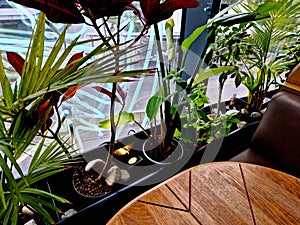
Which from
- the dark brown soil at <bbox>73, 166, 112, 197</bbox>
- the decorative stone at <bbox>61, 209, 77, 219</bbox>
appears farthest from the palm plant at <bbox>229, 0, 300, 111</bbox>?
the decorative stone at <bbox>61, 209, 77, 219</bbox>

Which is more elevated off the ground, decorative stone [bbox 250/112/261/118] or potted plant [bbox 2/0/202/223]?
potted plant [bbox 2/0/202/223]

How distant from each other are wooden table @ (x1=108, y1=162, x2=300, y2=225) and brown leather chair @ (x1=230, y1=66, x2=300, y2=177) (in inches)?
11.8

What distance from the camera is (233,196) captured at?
930mm

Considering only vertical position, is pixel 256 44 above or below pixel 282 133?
above

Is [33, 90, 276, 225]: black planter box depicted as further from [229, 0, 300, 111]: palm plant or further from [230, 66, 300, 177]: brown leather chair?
[229, 0, 300, 111]: palm plant

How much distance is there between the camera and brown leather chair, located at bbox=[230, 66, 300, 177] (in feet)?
4.14

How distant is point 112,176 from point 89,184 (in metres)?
0.13

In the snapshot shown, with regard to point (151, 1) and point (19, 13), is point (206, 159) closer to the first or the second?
point (151, 1)

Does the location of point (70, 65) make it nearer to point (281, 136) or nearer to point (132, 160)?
point (132, 160)

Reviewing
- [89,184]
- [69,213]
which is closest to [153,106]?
[89,184]

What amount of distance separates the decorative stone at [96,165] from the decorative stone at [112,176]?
0.17 feet

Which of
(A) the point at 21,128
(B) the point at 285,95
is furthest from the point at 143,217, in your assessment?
(B) the point at 285,95

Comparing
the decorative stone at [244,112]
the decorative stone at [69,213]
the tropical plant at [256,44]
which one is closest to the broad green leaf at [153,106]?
the tropical plant at [256,44]

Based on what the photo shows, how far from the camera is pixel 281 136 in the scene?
1310 millimetres
